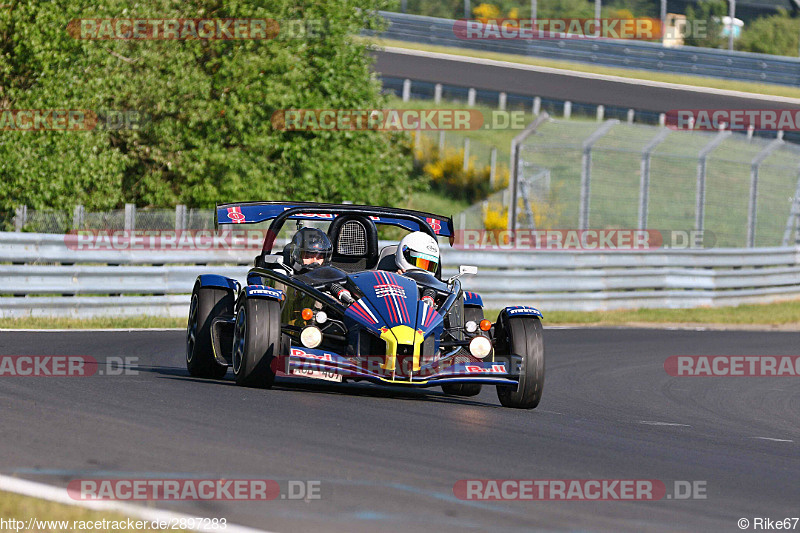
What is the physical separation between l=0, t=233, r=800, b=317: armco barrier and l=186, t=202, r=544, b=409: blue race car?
18.4ft

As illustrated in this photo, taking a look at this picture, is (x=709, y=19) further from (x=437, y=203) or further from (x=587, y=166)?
(x=587, y=166)

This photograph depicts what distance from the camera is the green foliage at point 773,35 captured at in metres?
48.3

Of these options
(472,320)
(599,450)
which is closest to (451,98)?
(472,320)

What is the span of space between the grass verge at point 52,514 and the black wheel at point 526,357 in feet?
15.6

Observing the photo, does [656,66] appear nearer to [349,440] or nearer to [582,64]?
[582,64]

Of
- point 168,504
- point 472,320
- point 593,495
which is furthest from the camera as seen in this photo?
point 472,320

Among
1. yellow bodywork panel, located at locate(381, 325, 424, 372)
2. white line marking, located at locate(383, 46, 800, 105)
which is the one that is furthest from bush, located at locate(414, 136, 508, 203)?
yellow bodywork panel, located at locate(381, 325, 424, 372)

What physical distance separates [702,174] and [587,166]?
2.40m

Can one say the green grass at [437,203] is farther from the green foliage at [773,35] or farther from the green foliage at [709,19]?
the green foliage at [773,35]

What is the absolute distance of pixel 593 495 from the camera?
19.8 ft

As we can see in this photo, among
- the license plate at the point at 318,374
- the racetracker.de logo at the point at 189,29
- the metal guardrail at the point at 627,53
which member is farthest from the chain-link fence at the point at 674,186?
the license plate at the point at 318,374

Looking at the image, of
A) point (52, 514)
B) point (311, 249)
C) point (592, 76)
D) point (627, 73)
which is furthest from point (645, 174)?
point (627, 73)

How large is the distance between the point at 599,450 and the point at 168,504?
294 cm

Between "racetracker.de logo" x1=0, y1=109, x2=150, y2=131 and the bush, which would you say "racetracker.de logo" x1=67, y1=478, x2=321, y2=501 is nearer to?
"racetracker.de logo" x1=0, y1=109, x2=150, y2=131
